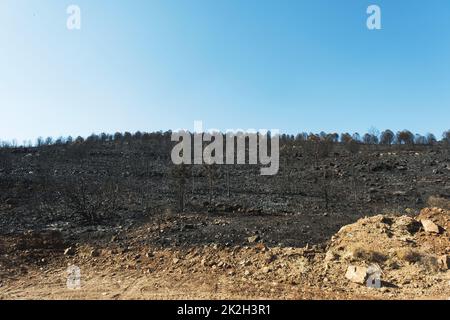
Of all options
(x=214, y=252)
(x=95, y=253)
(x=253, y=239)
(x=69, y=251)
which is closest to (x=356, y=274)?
(x=253, y=239)

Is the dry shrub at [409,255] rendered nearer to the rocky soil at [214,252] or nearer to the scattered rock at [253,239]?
the rocky soil at [214,252]

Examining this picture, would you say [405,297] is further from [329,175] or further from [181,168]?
[329,175]

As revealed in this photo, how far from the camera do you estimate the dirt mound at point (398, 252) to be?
6.43 m

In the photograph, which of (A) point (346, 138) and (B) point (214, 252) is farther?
(A) point (346, 138)

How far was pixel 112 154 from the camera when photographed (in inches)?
1746

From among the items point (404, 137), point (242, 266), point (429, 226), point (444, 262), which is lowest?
point (242, 266)

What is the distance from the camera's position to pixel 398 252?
288 inches

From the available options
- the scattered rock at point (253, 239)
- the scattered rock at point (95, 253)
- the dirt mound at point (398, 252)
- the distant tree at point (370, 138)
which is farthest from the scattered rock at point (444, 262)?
the distant tree at point (370, 138)

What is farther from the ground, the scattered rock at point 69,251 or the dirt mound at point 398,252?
the dirt mound at point 398,252

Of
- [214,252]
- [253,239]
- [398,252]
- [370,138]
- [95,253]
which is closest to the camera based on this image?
[398,252]

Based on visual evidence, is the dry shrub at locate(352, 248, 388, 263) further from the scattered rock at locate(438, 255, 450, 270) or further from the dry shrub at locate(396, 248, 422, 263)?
the scattered rock at locate(438, 255, 450, 270)

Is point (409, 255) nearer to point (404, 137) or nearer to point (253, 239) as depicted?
point (253, 239)

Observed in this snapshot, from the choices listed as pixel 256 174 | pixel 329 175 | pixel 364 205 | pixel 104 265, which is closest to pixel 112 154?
pixel 256 174

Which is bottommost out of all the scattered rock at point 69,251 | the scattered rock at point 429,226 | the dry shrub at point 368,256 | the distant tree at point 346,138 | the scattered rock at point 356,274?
the scattered rock at point 69,251
